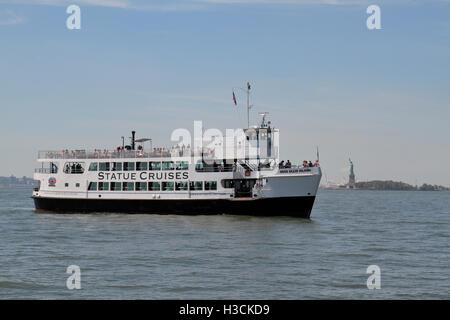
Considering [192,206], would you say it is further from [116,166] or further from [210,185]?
[116,166]

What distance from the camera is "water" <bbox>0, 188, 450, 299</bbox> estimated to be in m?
20.2

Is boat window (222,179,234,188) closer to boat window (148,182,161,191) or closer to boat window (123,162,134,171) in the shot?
boat window (148,182,161,191)

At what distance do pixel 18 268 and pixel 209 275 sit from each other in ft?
27.0

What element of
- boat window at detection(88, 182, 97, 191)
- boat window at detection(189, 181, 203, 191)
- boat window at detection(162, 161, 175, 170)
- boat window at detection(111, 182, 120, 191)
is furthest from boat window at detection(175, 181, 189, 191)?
boat window at detection(88, 182, 97, 191)

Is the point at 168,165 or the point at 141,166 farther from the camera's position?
the point at 141,166

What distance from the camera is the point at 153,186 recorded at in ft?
160

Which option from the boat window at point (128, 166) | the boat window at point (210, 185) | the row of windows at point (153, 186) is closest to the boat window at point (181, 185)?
the row of windows at point (153, 186)

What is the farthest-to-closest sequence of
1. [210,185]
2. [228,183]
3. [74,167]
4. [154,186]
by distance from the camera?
[74,167]
[154,186]
[210,185]
[228,183]

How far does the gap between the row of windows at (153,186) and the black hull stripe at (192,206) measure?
117 cm

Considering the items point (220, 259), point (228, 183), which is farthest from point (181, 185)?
point (220, 259)

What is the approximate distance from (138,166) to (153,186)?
2.37 metres

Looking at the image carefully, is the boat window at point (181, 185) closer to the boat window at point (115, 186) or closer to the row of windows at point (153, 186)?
the row of windows at point (153, 186)
